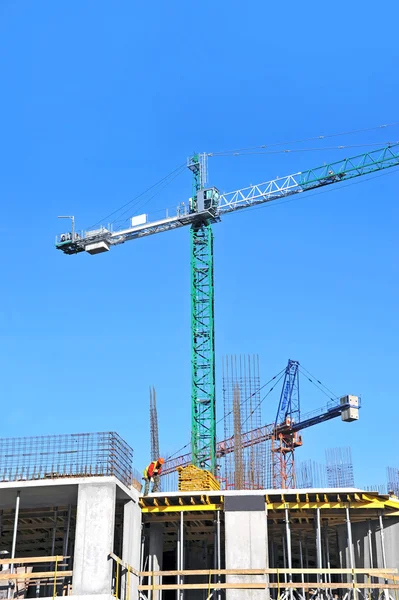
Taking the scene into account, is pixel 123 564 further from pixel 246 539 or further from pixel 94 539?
pixel 246 539

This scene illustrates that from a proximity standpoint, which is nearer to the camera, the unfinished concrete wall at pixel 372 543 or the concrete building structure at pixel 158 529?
the concrete building structure at pixel 158 529

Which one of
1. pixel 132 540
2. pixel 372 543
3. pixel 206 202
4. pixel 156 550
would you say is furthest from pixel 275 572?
pixel 206 202

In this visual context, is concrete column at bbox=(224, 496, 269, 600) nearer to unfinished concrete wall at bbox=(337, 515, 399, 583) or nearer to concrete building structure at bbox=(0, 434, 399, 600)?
concrete building structure at bbox=(0, 434, 399, 600)

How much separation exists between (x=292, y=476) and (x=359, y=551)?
5387 cm

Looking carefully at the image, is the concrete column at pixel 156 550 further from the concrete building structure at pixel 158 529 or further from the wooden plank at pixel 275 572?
the wooden plank at pixel 275 572

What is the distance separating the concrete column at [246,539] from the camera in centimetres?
2997

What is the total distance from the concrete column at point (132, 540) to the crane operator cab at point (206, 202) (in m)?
34.7

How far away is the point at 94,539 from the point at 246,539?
6386 mm

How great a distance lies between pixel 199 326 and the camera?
201 ft

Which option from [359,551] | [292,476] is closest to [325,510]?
[359,551]

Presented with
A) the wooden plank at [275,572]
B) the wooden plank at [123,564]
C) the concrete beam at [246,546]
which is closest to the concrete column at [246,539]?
the concrete beam at [246,546]

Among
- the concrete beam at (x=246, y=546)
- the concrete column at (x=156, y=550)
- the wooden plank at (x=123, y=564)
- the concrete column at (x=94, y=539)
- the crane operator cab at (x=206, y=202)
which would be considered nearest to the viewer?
the concrete column at (x=94, y=539)

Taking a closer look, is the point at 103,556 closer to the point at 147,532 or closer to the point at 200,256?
the point at 147,532

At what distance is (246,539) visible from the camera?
30750mm
